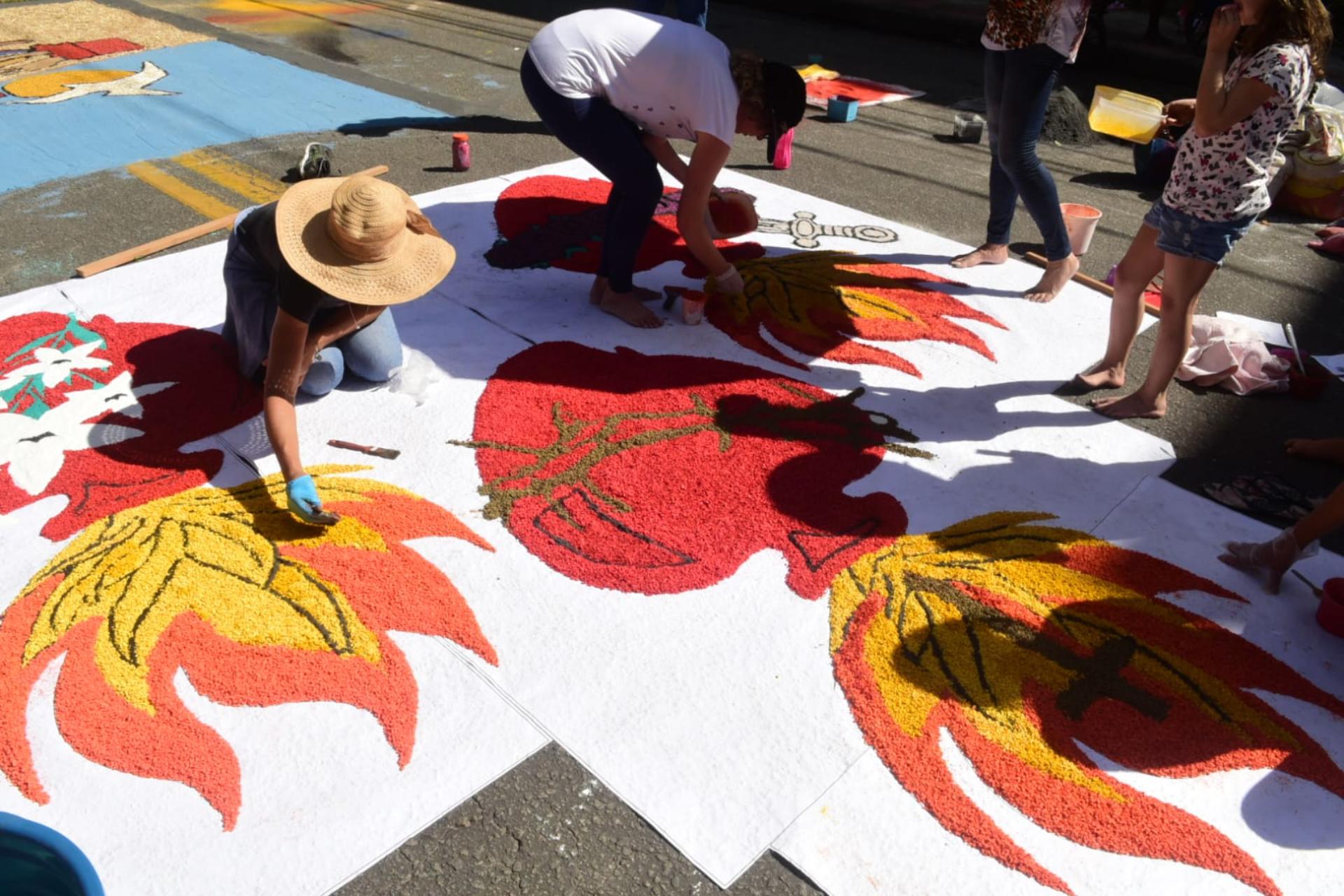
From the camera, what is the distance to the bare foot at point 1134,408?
316 centimetres

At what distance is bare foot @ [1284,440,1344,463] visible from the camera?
297 centimetres

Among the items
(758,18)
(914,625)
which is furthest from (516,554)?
(758,18)

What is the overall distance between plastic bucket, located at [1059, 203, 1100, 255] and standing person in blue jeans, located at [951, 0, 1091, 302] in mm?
444

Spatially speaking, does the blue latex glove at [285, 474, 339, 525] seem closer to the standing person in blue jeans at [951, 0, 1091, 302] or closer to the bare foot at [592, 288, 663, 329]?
the bare foot at [592, 288, 663, 329]

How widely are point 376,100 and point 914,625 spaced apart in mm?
5434

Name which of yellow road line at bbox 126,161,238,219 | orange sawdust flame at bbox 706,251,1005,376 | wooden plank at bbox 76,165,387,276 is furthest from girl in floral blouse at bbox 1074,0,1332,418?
yellow road line at bbox 126,161,238,219

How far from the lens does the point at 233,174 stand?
4.91 metres

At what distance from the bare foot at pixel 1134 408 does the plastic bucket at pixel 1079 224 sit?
4.37 ft

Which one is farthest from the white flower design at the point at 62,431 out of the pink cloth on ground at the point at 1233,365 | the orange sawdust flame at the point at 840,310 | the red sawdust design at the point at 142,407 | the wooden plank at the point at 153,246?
the pink cloth on ground at the point at 1233,365

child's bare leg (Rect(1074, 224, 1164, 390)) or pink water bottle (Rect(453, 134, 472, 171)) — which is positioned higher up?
child's bare leg (Rect(1074, 224, 1164, 390))

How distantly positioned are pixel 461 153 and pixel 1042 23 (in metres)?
2.99

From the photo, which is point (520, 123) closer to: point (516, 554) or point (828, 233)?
point (828, 233)

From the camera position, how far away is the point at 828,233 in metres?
4.54

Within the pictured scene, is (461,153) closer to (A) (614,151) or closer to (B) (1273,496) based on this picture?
(A) (614,151)
